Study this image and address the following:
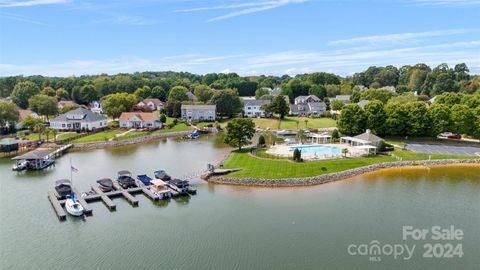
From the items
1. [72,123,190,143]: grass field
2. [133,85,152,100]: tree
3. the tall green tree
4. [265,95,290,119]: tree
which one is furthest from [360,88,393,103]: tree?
the tall green tree

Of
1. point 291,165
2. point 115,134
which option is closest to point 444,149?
point 291,165

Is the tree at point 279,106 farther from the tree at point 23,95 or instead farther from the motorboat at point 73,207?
the tree at point 23,95

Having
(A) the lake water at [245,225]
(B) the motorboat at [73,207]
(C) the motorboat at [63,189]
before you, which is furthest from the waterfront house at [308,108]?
(B) the motorboat at [73,207]

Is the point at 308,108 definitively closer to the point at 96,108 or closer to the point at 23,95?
the point at 96,108

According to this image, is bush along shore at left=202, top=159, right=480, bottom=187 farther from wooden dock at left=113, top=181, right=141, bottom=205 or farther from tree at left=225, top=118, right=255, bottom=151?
tree at left=225, top=118, right=255, bottom=151

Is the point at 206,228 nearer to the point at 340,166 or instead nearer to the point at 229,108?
the point at 340,166

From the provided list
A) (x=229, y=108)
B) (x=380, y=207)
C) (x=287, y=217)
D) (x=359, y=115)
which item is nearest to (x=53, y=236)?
(x=287, y=217)
